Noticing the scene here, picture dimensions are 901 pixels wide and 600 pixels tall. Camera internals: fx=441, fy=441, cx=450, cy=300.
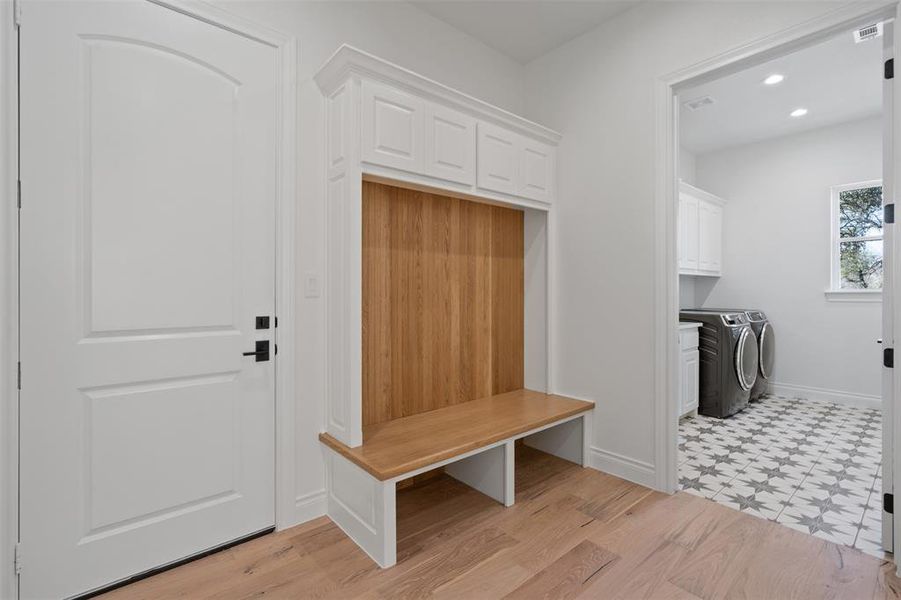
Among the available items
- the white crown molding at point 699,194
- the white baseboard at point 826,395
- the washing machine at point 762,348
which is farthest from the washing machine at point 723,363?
the white crown molding at point 699,194

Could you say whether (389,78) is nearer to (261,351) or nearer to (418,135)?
(418,135)

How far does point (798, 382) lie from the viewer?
4.64 m

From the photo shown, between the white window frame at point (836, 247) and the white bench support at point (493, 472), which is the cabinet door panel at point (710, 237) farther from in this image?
the white bench support at point (493, 472)

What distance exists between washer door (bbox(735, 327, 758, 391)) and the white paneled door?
393cm

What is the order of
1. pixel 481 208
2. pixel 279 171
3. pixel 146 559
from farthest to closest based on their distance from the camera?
pixel 481 208 → pixel 279 171 → pixel 146 559

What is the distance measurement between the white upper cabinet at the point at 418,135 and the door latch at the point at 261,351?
82 centimetres

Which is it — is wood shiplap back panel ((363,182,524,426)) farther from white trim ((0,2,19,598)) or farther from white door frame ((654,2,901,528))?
white trim ((0,2,19,598))

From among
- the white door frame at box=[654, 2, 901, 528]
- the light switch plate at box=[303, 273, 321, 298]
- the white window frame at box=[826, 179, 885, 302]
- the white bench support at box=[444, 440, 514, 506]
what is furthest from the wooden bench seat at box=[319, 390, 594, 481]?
the white window frame at box=[826, 179, 885, 302]

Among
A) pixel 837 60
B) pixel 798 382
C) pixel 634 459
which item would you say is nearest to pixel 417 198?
pixel 634 459

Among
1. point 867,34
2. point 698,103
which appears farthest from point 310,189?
point 698,103

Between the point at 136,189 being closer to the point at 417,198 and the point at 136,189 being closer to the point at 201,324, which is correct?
the point at 201,324

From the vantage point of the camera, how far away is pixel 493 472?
7.80ft

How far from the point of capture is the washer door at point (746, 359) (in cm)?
397

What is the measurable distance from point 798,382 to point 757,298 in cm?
95
